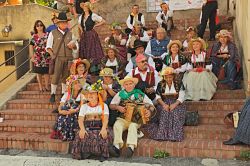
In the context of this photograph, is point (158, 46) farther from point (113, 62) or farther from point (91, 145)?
point (91, 145)

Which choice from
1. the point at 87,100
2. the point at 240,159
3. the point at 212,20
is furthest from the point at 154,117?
the point at 212,20

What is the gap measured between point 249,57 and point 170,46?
1.62 metres

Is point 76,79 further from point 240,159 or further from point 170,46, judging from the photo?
point 240,159

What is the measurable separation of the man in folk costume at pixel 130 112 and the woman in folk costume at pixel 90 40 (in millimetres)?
2109

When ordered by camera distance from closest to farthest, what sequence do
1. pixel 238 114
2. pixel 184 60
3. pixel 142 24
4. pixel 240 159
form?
pixel 240 159 → pixel 238 114 → pixel 184 60 → pixel 142 24

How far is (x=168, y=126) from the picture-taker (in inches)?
259

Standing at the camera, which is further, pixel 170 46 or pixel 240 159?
pixel 170 46

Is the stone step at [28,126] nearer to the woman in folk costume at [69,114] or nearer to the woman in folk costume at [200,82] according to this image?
the woman in folk costume at [69,114]

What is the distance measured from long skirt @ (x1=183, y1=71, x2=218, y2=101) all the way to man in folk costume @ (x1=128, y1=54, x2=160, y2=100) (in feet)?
2.01

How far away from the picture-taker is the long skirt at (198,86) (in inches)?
290

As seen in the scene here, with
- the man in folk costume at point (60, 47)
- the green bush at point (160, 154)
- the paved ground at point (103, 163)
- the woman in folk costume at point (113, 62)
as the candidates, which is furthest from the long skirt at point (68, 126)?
the woman in folk costume at point (113, 62)

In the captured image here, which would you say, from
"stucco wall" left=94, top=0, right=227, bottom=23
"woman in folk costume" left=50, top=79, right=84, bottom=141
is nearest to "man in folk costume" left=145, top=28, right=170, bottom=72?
"woman in folk costume" left=50, top=79, right=84, bottom=141

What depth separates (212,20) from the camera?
9.89 m

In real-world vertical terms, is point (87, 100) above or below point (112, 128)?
above
